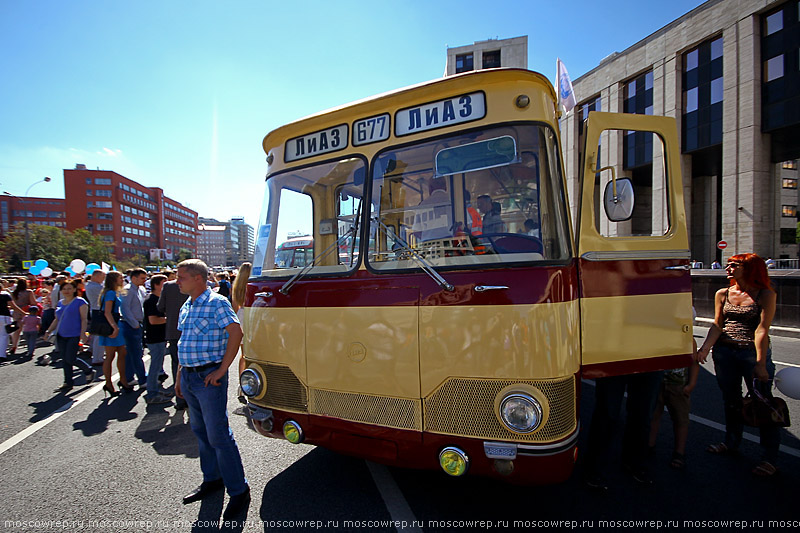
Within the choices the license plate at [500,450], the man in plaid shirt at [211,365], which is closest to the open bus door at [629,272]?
the license plate at [500,450]

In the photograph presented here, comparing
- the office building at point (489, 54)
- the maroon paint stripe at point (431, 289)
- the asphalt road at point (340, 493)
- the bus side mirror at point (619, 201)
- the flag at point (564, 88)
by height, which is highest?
the office building at point (489, 54)

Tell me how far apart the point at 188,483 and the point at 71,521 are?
30.3 inches

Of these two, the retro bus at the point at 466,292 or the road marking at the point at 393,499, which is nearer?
the retro bus at the point at 466,292

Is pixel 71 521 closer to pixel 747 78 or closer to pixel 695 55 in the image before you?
pixel 747 78

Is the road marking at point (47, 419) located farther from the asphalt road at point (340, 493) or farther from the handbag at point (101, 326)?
the handbag at point (101, 326)

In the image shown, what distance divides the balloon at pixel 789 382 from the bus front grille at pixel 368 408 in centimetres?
290

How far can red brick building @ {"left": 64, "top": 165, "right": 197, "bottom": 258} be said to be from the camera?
84.8m

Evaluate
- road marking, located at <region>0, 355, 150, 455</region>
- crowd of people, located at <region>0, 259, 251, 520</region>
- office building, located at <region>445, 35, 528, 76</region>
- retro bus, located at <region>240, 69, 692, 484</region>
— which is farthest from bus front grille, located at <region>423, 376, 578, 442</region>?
office building, located at <region>445, 35, 528, 76</region>

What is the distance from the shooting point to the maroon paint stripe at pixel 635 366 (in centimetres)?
259

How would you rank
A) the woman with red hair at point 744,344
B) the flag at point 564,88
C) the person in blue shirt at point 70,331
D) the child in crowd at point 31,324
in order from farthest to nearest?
1. the child in crowd at point 31,324
2. the person in blue shirt at point 70,331
3. the flag at point 564,88
4. the woman with red hair at point 744,344

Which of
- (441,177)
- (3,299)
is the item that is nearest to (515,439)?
(441,177)

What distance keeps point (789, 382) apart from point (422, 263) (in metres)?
3.05

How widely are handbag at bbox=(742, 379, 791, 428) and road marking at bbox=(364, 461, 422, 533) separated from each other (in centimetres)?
282

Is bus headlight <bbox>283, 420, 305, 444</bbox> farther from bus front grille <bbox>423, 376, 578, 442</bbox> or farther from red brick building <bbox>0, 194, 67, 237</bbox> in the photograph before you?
red brick building <bbox>0, 194, 67, 237</bbox>
